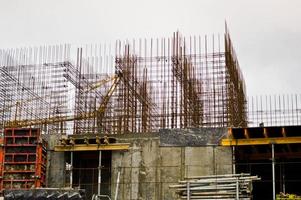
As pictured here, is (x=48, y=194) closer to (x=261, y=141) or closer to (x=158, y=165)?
(x=158, y=165)

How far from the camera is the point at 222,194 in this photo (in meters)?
22.2

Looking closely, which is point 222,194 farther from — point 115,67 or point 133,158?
point 115,67

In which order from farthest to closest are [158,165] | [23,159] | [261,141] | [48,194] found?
[23,159], [158,165], [261,141], [48,194]

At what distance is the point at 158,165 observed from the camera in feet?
82.7

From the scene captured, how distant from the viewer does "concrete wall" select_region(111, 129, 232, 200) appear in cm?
2472

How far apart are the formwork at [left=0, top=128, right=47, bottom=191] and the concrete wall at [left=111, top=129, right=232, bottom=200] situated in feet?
10.3

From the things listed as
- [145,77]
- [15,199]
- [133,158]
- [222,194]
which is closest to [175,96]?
[145,77]

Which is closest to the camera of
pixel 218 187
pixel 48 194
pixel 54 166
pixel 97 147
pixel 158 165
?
pixel 218 187

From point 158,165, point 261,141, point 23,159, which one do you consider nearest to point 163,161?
point 158,165

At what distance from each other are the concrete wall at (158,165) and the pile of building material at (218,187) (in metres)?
1.81

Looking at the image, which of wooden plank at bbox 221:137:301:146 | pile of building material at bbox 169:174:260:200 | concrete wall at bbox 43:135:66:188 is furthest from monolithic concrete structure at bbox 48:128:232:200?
pile of building material at bbox 169:174:260:200

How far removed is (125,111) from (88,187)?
417 cm

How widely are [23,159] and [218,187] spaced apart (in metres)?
8.75

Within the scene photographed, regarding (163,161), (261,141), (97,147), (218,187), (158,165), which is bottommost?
(218,187)
